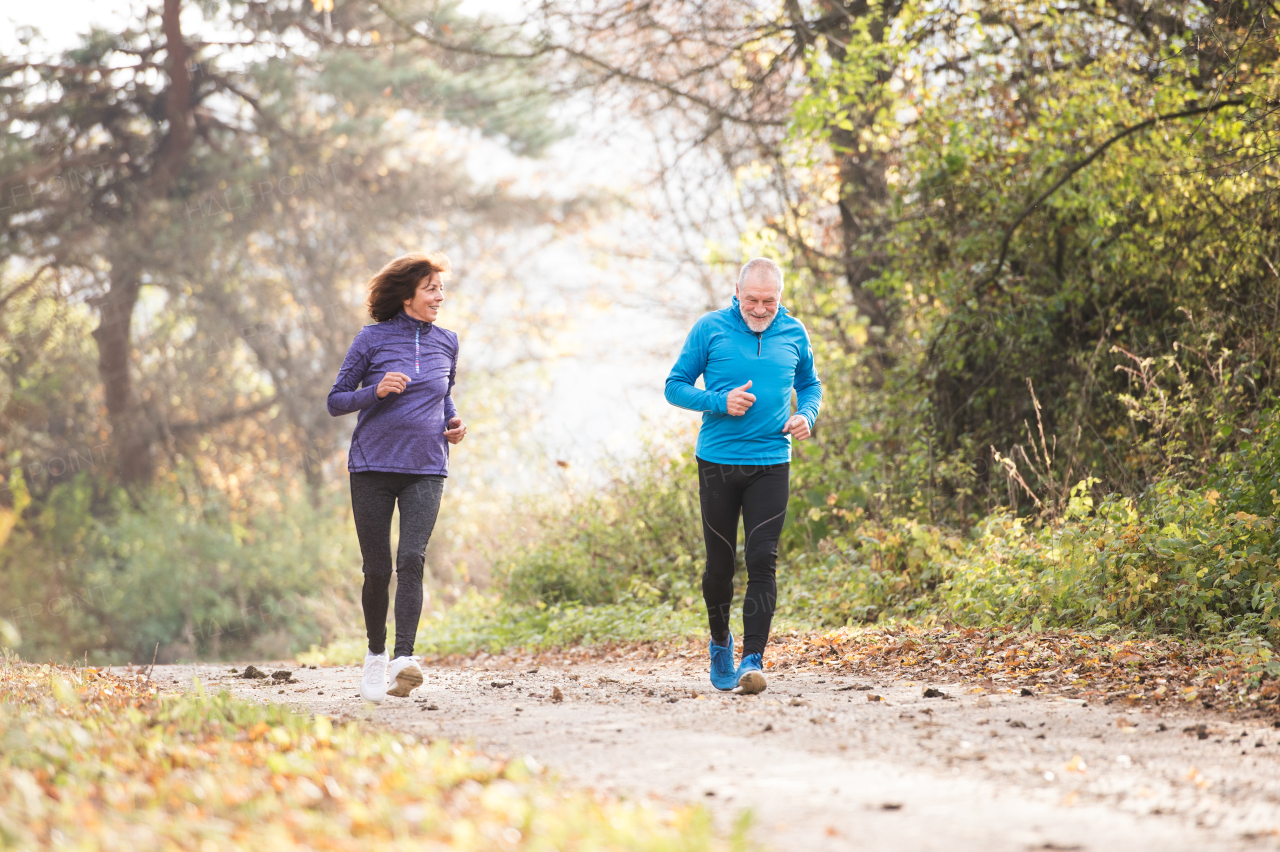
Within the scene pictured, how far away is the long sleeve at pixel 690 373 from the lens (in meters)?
5.49

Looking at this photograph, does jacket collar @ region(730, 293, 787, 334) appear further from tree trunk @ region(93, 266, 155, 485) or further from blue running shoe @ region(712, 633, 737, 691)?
tree trunk @ region(93, 266, 155, 485)

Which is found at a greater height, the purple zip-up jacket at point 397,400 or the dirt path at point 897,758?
the purple zip-up jacket at point 397,400

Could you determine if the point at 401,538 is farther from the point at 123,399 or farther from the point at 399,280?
the point at 123,399

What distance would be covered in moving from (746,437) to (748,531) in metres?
0.47

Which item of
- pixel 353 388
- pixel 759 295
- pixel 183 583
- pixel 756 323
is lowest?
pixel 183 583

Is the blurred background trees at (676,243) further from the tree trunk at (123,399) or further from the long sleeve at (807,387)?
the long sleeve at (807,387)

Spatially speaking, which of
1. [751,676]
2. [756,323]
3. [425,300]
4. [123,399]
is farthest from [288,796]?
[123,399]

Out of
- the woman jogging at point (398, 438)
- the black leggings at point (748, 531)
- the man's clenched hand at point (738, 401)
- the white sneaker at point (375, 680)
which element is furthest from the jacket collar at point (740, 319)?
the white sneaker at point (375, 680)

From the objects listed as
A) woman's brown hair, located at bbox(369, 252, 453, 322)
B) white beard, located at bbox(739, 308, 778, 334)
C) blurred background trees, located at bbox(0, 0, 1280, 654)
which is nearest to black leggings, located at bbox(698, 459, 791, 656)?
white beard, located at bbox(739, 308, 778, 334)

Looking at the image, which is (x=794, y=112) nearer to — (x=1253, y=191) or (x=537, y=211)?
(x=1253, y=191)

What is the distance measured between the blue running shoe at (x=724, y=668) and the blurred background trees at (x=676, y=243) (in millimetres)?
3208

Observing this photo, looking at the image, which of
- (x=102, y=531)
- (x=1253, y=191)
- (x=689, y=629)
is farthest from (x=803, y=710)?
(x=102, y=531)

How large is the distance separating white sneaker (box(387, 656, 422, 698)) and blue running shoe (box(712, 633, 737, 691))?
153cm

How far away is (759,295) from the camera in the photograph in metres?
5.52
